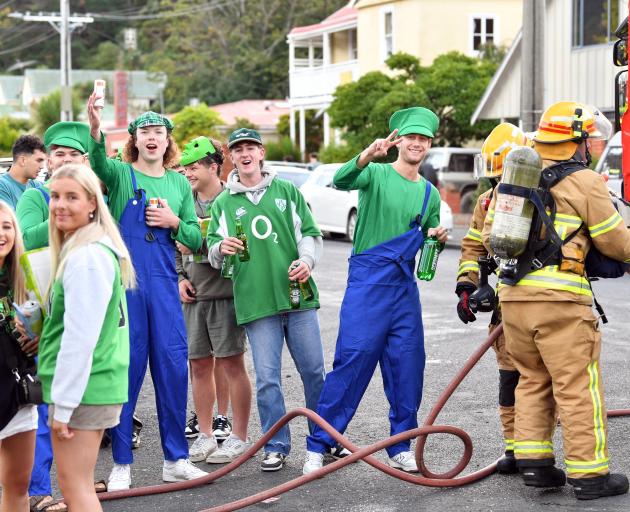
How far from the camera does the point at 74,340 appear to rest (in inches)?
181

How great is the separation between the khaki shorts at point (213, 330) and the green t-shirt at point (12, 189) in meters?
Answer: 1.30

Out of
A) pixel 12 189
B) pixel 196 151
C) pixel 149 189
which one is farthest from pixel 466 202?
pixel 149 189

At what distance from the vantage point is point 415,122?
6.85m

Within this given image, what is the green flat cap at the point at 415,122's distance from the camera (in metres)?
6.81

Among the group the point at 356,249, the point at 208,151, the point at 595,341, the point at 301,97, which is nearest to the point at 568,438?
the point at 595,341

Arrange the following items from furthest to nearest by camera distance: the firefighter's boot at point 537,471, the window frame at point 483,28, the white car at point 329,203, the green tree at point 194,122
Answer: the green tree at point 194,122
the window frame at point 483,28
the white car at point 329,203
the firefighter's boot at point 537,471

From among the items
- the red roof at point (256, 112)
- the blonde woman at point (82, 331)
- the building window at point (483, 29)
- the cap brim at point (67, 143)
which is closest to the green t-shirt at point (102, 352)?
the blonde woman at point (82, 331)

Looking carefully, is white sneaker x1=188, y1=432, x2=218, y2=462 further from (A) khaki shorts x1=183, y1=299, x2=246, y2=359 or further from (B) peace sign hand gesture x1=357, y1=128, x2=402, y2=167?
(B) peace sign hand gesture x1=357, y1=128, x2=402, y2=167

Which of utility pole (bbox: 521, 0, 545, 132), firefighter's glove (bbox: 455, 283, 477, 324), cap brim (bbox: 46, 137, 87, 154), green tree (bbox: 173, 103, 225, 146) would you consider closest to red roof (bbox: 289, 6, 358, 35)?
green tree (bbox: 173, 103, 225, 146)

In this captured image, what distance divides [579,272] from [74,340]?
275cm

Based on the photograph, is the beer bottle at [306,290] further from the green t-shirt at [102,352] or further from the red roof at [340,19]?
the red roof at [340,19]

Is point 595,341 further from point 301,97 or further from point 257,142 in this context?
point 301,97

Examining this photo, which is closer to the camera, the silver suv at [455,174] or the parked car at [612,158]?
the parked car at [612,158]

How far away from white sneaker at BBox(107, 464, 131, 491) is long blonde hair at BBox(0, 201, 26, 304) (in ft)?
5.20
